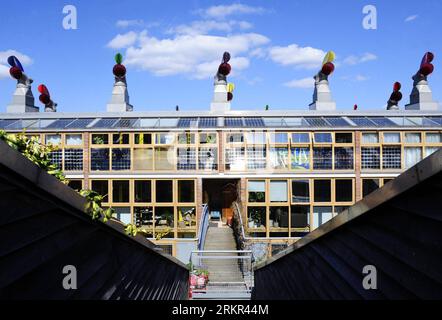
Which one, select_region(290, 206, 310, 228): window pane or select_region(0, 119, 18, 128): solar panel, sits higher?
select_region(0, 119, 18, 128): solar panel

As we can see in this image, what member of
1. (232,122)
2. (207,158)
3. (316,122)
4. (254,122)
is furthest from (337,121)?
(207,158)

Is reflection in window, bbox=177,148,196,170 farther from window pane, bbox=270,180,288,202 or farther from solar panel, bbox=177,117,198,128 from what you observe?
window pane, bbox=270,180,288,202

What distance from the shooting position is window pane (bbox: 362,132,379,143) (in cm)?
1714

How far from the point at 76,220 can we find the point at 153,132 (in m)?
A: 14.9

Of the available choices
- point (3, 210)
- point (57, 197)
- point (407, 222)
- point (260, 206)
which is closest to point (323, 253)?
point (407, 222)

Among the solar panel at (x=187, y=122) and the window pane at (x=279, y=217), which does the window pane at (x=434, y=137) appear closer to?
the window pane at (x=279, y=217)

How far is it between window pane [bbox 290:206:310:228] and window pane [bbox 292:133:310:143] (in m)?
3.11

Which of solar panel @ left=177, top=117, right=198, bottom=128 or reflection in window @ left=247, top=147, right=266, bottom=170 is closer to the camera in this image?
reflection in window @ left=247, top=147, right=266, bottom=170

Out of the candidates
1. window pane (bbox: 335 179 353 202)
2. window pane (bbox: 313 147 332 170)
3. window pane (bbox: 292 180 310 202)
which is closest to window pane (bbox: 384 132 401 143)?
window pane (bbox: 335 179 353 202)

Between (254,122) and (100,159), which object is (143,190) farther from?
(254,122)

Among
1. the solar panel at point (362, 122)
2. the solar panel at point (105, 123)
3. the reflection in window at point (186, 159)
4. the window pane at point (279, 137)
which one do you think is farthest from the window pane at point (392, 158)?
the solar panel at point (105, 123)

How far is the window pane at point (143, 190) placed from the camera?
56.1 ft

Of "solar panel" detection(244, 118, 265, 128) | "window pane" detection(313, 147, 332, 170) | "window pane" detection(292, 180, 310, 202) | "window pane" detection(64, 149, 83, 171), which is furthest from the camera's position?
"solar panel" detection(244, 118, 265, 128)

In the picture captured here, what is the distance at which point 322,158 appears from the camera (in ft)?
→ 55.9
